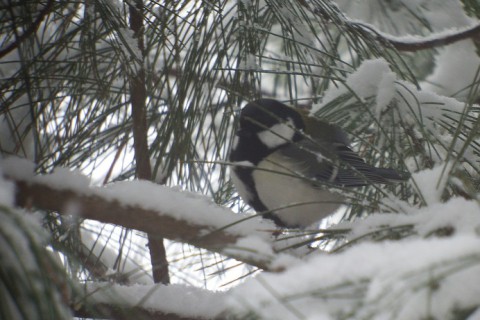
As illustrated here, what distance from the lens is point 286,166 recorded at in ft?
5.04

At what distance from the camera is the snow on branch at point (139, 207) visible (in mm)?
857

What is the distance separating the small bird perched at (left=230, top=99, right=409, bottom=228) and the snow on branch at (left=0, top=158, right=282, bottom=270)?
0.53 m

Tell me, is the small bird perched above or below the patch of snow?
above

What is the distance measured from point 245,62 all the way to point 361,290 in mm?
834

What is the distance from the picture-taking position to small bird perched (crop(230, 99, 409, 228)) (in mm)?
1468

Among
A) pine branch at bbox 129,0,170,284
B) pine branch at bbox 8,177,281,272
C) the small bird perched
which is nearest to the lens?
pine branch at bbox 8,177,281,272

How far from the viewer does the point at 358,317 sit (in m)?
0.53

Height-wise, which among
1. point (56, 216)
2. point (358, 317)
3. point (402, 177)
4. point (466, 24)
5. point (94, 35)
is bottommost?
point (358, 317)

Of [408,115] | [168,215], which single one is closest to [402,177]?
[408,115]

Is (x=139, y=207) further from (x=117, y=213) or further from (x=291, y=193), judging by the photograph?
(x=291, y=193)

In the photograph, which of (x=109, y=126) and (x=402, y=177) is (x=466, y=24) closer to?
(x=402, y=177)

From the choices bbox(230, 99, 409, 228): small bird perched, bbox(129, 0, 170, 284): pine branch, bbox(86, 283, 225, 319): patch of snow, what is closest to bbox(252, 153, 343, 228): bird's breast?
bbox(230, 99, 409, 228): small bird perched

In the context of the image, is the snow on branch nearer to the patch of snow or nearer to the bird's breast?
the patch of snow

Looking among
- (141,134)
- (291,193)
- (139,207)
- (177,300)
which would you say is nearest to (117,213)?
(139,207)
